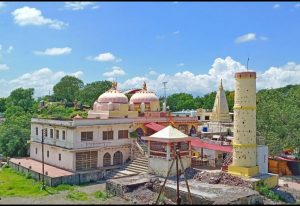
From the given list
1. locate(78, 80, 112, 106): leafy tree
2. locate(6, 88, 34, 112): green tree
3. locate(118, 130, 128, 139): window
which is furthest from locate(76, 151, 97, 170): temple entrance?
locate(6, 88, 34, 112): green tree

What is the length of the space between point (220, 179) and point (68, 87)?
69527mm

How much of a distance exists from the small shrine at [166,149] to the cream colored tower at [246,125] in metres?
3.87

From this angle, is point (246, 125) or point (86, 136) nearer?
point (246, 125)

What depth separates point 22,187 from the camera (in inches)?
1155

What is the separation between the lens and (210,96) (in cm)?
9719

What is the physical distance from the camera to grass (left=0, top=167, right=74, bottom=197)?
27203 millimetres

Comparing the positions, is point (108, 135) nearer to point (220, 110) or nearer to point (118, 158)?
point (118, 158)

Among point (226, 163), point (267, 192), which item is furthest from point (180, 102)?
point (267, 192)

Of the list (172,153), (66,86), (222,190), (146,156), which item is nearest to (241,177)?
(222,190)

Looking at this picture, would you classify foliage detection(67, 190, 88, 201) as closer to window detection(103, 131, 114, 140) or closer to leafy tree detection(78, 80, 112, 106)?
window detection(103, 131, 114, 140)

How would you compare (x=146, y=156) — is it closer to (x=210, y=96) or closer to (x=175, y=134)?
(x=175, y=134)

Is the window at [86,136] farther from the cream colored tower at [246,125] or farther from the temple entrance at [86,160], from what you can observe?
the cream colored tower at [246,125]

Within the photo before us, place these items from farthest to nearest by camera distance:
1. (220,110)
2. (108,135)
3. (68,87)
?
(68,87), (220,110), (108,135)

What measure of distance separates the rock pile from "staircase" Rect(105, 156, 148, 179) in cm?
492
